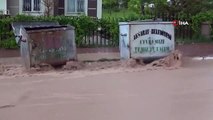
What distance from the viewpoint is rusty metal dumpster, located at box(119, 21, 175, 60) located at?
592 inches

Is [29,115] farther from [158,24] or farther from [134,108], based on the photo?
[158,24]

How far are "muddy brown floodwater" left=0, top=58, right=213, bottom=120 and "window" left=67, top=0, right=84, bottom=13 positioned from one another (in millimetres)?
14008

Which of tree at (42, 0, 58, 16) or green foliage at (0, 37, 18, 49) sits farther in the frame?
tree at (42, 0, 58, 16)

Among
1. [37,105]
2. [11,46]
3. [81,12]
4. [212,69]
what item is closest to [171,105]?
[37,105]

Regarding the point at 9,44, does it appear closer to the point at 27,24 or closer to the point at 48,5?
the point at 27,24

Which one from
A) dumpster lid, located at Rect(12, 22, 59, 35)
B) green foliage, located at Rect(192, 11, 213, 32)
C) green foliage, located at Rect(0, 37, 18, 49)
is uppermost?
green foliage, located at Rect(192, 11, 213, 32)

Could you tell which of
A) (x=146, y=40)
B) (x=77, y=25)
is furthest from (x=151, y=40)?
(x=77, y=25)

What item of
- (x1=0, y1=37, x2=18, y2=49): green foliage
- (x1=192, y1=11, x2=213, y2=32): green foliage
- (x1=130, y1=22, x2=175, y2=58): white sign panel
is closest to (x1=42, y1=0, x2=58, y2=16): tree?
(x1=0, y1=37, x2=18, y2=49): green foliage

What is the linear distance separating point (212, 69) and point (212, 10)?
11224 mm

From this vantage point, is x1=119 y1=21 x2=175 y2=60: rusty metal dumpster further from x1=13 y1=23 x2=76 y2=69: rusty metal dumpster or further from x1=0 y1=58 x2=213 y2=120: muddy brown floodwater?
x1=13 y1=23 x2=76 y2=69: rusty metal dumpster

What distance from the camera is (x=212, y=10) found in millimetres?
25172

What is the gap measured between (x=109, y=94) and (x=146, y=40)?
497 centimetres

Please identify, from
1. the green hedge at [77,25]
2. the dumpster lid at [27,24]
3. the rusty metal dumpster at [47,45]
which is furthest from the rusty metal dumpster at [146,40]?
the green hedge at [77,25]

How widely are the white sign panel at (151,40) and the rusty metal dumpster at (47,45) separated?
1882mm
